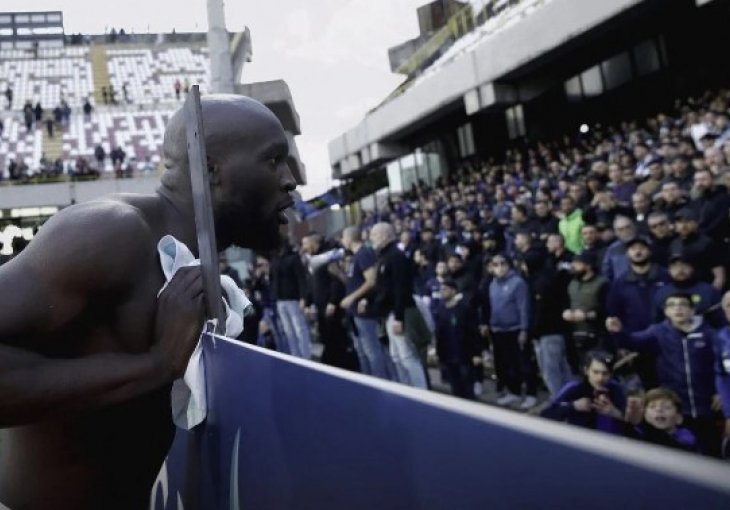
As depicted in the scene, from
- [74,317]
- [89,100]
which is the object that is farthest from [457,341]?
[89,100]

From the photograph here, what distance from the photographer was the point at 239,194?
1.53 metres

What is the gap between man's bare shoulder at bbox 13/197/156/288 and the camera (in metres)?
1.19

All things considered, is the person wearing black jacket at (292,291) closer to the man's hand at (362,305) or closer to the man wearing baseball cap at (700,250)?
the man's hand at (362,305)

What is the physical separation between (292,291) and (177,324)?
21.9 ft

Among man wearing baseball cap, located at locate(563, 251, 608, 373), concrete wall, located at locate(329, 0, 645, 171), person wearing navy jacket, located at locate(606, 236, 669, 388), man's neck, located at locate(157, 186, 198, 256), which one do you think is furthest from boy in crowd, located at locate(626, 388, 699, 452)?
concrete wall, located at locate(329, 0, 645, 171)

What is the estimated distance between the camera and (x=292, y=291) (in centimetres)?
798

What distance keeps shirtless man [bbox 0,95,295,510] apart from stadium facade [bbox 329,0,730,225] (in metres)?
11.2

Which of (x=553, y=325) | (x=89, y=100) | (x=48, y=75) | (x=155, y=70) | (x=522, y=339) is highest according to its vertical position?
(x=48, y=75)

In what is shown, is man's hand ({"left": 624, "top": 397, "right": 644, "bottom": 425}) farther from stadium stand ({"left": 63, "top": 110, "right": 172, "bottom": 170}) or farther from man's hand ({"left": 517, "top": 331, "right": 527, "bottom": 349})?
stadium stand ({"left": 63, "top": 110, "right": 172, "bottom": 170})

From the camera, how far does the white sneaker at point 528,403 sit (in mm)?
5939

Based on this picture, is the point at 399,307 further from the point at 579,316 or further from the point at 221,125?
the point at 221,125

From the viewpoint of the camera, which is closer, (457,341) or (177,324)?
(177,324)

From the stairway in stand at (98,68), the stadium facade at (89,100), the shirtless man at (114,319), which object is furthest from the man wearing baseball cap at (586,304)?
the stairway in stand at (98,68)

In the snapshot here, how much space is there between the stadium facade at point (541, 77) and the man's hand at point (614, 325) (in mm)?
7819
